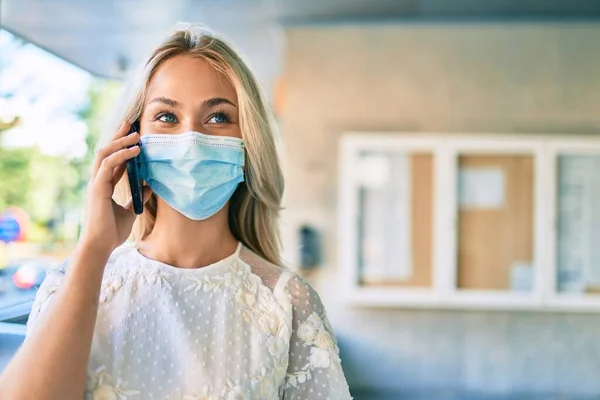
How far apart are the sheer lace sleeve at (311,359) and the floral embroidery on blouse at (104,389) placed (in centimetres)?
27

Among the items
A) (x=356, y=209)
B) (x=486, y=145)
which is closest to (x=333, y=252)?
(x=356, y=209)

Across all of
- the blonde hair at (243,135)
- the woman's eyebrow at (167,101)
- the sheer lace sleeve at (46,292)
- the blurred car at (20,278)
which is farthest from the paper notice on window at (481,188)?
the sheer lace sleeve at (46,292)

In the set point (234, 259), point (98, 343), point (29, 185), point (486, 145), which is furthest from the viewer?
point (486, 145)

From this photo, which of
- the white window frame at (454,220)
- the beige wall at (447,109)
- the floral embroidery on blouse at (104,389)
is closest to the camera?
the floral embroidery on blouse at (104,389)

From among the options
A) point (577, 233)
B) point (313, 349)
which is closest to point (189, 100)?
point (313, 349)

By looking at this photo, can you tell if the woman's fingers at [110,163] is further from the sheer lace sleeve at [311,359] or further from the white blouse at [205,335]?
the sheer lace sleeve at [311,359]

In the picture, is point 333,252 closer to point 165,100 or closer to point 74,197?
point 74,197

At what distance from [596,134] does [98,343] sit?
499cm

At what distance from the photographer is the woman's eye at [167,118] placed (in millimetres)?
1199

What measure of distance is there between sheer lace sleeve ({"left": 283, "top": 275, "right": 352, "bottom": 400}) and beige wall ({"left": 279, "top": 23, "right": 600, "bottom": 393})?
13.8 ft

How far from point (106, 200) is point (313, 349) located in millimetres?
434

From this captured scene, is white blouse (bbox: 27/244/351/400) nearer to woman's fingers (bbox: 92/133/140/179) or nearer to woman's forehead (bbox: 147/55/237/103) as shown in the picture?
woman's fingers (bbox: 92/133/140/179)

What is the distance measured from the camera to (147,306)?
117cm

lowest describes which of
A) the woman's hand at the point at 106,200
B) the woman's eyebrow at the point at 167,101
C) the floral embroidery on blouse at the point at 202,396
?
the floral embroidery on blouse at the point at 202,396
